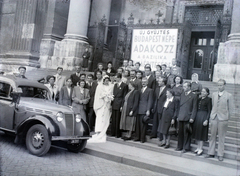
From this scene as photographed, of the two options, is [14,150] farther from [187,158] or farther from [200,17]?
[200,17]

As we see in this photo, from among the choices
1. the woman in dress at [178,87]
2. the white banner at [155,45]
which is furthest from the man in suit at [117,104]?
the white banner at [155,45]

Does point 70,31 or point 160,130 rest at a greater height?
point 70,31

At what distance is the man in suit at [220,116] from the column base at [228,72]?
3.69m

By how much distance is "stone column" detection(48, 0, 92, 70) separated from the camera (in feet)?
45.5

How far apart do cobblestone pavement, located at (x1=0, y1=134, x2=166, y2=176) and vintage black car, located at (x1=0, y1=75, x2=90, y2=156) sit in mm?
235

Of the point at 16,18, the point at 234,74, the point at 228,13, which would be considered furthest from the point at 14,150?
the point at 228,13

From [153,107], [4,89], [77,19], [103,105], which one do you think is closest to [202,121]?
[153,107]

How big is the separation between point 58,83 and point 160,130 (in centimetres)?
409

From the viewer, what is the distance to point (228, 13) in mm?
13523

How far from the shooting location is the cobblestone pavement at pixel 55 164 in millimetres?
4160

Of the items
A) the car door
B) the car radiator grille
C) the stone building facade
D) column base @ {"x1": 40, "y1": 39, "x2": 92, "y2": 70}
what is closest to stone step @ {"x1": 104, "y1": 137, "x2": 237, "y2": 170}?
the car radiator grille

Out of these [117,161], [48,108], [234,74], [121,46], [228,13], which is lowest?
[117,161]

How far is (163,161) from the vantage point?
5.48 m

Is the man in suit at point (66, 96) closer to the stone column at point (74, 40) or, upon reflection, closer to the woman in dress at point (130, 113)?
the woman in dress at point (130, 113)
